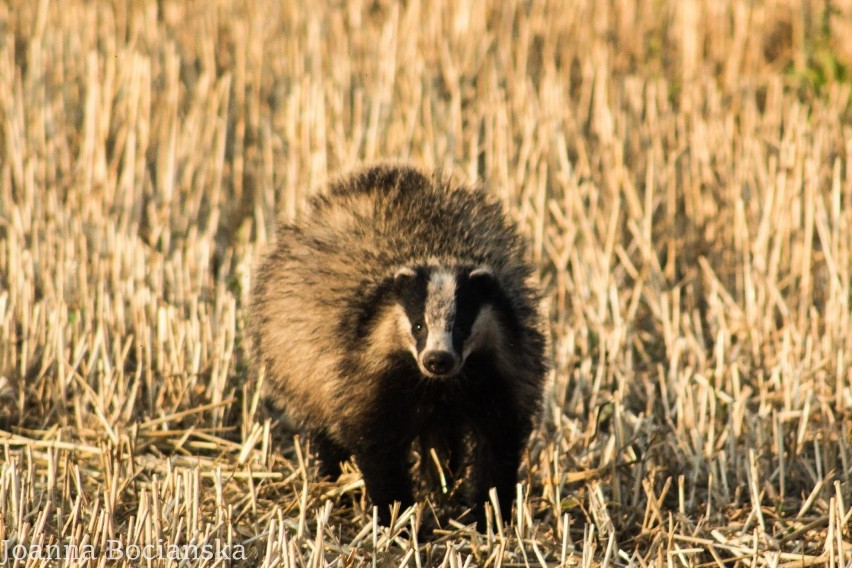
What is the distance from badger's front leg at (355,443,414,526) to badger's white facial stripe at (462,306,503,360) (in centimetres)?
52

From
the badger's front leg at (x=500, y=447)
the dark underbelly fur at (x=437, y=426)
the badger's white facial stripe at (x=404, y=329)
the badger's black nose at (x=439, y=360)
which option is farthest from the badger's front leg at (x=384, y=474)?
the badger's black nose at (x=439, y=360)

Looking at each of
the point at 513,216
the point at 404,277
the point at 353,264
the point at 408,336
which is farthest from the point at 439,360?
the point at 513,216

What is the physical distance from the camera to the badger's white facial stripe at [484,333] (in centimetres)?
469

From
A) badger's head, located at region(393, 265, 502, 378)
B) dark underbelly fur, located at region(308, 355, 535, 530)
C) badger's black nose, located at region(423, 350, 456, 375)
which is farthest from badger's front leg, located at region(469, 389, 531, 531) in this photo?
badger's black nose, located at region(423, 350, 456, 375)

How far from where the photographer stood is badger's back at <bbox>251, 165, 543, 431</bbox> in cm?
492

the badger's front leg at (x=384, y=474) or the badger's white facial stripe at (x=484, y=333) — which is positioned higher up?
the badger's white facial stripe at (x=484, y=333)

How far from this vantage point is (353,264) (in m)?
4.99

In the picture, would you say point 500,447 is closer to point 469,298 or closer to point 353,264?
point 469,298

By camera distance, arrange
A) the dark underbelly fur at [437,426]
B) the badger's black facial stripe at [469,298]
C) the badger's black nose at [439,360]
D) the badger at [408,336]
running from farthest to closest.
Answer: the dark underbelly fur at [437,426], the badger at [408,336], the badger's black facial stripe at [469,298], the badger's black nose at [439,360]

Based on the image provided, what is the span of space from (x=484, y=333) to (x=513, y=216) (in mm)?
1971

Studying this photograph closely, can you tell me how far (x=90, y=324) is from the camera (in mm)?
6113

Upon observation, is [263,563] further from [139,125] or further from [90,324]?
[139,125]

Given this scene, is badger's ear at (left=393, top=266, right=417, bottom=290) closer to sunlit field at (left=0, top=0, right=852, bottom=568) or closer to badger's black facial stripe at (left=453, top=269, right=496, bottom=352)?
badger's black facial stripe at (left=453, top=269, right=496, bottom=352)

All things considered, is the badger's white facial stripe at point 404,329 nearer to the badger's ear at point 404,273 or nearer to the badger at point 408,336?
the badger at point 408,336
